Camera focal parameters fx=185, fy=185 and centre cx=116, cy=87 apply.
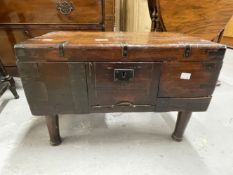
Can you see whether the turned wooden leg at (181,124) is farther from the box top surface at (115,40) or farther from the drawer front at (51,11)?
the drawer front at (51,11)

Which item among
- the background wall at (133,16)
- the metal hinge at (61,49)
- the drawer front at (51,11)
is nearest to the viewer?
the metal hinge at (61,49)

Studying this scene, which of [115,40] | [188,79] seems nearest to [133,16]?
[115,40]

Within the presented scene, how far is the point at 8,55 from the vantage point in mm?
1718

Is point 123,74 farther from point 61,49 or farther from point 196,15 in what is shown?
point 196,15

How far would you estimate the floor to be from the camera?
38.7 inches

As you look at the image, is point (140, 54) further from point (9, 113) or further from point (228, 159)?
point (9, 113)

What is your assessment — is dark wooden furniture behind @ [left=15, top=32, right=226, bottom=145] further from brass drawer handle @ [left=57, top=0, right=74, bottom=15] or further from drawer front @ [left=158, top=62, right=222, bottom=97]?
brass drawer handle @ [left=57, top=0, right=74, bottom=15]

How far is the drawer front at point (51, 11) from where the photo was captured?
1.49m

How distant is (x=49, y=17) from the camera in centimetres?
154

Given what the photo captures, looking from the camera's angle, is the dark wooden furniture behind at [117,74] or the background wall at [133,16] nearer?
the dark wooden furniture behind at [117,74]

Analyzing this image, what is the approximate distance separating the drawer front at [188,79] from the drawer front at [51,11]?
0.94 metres

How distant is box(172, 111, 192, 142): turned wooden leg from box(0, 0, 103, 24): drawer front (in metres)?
1.03

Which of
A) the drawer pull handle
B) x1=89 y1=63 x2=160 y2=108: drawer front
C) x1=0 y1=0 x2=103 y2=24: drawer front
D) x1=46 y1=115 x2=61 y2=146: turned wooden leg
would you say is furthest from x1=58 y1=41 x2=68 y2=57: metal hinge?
x1=0 y1=0 x2=103 y2=24: drawer front

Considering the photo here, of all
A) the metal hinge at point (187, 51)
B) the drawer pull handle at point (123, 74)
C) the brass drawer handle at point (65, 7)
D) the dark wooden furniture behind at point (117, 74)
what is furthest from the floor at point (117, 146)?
the brass drawer handle at point (65, 7)
